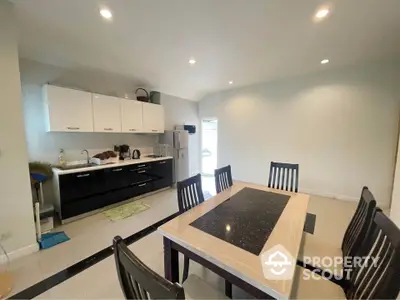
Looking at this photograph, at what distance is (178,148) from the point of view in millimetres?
4633

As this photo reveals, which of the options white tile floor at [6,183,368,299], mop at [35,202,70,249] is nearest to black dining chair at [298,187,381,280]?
white tile floor at [6,183,368,299]

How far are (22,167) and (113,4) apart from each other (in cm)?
203

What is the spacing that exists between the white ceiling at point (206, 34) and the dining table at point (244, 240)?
2.07 m

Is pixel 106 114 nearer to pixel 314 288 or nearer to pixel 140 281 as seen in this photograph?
pixel 140 281

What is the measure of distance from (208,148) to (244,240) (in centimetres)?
526

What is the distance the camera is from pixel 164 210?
331cm

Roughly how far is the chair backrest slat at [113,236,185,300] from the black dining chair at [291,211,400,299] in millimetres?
888

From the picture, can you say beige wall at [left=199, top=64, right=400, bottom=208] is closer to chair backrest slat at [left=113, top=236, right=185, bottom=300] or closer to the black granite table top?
the black granite table top

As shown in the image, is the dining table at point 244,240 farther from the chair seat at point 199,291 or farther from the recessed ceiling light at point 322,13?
Answer: the recessed ceiling light at point 322,13

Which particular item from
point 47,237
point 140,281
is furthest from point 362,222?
point 47,237

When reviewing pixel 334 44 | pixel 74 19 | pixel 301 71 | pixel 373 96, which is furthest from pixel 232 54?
pixel 373 96

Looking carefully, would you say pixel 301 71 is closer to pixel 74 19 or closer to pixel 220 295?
pixel 74 19

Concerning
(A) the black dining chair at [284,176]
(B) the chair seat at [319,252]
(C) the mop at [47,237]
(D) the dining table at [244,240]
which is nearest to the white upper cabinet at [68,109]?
(C) the mop at [47,237]

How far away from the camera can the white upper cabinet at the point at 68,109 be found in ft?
9.07
